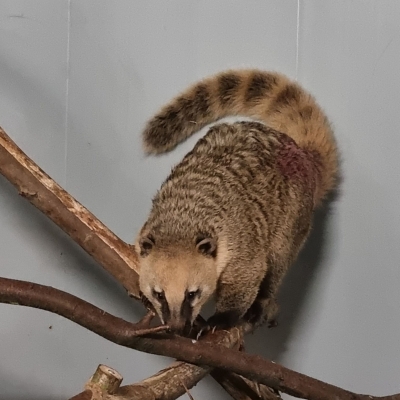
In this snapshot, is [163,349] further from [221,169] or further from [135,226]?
[135,226]

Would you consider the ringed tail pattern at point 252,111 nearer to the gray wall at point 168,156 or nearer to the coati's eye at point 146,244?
the gray wall at point 168,156

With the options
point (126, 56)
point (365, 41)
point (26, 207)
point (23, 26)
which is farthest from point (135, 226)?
point (365, 41)

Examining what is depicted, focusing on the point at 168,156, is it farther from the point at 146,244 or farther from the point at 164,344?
the point at 164,344

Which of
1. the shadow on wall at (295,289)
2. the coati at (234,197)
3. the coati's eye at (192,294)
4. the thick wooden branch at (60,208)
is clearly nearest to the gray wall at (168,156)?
the shadow on wall at (295,289)

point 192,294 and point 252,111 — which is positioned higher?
point 252,111

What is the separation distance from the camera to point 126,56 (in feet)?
8.64

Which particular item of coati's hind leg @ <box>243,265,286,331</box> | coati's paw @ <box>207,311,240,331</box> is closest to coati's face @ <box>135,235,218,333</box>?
coati's paw @ <box>207,311,240,331</box>

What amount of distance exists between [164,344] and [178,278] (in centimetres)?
59

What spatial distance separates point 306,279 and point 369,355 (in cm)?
38

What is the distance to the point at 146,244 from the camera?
6.98 feet

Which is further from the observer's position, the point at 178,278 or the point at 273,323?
the point at 273,323

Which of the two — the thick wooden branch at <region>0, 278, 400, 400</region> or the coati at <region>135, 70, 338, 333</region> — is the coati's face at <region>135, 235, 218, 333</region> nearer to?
the coati at <region>135, 70, 338, 333</region>

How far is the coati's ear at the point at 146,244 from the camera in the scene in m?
2.12

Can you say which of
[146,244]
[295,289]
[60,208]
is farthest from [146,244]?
[295,289]
